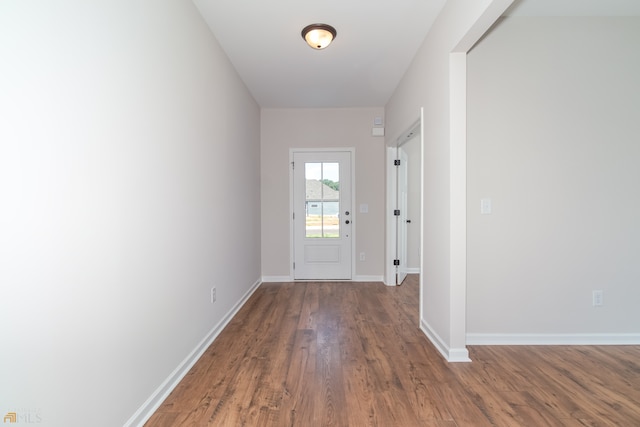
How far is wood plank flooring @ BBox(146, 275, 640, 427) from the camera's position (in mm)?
1488

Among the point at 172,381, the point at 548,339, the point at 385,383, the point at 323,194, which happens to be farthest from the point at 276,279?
the point at 548,339

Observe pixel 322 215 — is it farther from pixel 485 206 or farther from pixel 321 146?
pixel 485 206

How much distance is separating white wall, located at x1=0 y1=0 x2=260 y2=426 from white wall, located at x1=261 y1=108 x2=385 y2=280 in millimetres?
2148

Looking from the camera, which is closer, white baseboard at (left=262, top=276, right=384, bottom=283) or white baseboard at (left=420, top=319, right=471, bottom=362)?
white baseboard at (left=420, top=319, right=471, bottom=362)

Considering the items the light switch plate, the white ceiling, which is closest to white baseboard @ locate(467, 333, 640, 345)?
the light switch plate

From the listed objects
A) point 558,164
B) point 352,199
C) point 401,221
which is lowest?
point 401,221

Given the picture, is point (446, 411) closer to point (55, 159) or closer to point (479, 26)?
point (55, 159)

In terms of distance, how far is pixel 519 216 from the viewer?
227 cm

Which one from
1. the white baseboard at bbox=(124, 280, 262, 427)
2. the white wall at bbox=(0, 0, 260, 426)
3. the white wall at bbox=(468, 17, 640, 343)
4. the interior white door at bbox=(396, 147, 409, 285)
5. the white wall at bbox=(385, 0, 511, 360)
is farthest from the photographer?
the interior white door at bbox=(396, 147, 409, 285)

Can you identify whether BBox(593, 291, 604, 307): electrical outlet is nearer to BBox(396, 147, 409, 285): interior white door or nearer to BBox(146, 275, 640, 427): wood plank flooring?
BBox(146, 275, 640, 427): wood plank flooring

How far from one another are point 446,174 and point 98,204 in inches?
82.9

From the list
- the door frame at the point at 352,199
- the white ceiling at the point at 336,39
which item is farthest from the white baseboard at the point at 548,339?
the white ceiling at the point at 336,39

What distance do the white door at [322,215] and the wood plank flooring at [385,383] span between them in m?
1.67

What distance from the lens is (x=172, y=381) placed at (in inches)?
68.2
